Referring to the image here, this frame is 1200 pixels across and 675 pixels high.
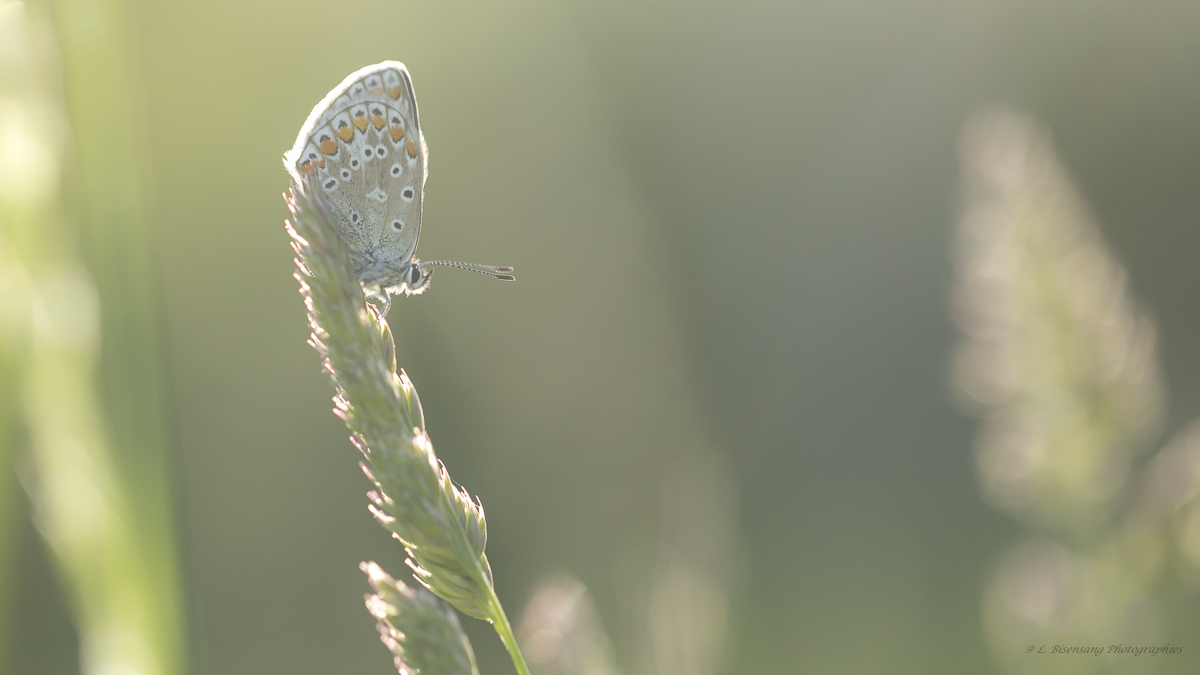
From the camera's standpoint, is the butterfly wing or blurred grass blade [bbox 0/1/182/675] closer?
blurred grass blade [bbox 0/1/182/675]

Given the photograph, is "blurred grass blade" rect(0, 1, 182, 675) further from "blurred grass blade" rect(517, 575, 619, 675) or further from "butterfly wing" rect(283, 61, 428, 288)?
"butterfly wing" rect(283, 61, 428, 288)

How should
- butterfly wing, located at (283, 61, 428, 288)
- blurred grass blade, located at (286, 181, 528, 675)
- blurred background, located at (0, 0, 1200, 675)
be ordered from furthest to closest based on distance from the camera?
1. blurred background, located at (0, 0, 1200, 675)
2. butterfly wing, located at (283, 61, 428, 288)
3. blurred grass blade, located at (286, 181, 528, 675)

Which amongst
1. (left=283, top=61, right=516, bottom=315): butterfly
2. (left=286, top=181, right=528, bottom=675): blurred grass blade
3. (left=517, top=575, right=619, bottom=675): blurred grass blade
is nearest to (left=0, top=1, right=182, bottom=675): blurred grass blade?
(left=286, top=181, right=528, bottom=675): blurred grass blade

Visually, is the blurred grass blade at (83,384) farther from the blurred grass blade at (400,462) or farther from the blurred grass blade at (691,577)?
the blurred grass blade at (691,577)

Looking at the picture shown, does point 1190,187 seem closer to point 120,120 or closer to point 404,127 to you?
point 404,127

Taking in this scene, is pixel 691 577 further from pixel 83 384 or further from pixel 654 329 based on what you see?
pixel 654 329

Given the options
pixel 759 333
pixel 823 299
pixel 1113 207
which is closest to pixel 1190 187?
pixel 1113 207

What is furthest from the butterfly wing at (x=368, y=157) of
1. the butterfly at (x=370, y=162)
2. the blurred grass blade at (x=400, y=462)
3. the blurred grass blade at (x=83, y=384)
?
the blurred grass blade at (x=400, y=462)
